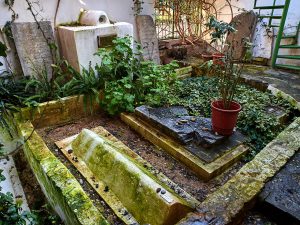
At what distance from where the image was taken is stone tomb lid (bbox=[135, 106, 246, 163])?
10.2 feet

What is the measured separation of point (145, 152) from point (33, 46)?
3.17 meters

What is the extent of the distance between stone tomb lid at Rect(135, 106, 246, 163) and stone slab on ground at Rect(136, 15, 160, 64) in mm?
2977

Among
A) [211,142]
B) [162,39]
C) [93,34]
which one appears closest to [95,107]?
[93,34]

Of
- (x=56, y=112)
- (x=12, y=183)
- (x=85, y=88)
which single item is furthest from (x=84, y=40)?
(x=12, y=183)

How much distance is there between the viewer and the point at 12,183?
143 inches

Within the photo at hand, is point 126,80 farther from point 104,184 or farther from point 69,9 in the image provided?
point 69,9

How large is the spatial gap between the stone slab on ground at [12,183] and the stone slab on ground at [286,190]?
10.3 feet

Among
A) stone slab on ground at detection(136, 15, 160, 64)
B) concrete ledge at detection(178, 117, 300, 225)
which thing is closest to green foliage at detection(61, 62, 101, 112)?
stone slab on ground at detection(136, 15, 160, 64)

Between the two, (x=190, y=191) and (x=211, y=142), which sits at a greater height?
(x=211, y=142)

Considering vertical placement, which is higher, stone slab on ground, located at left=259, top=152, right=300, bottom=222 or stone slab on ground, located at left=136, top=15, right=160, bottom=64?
stone slab on ground, located at left=136, top=15, right=160, bottom=64

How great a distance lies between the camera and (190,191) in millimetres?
2732

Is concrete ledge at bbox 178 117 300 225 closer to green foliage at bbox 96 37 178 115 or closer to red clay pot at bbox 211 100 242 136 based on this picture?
red clay pot at bbox 211 100 242 136

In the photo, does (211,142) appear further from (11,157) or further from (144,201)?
(11,157)

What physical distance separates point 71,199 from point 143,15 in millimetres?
5314
